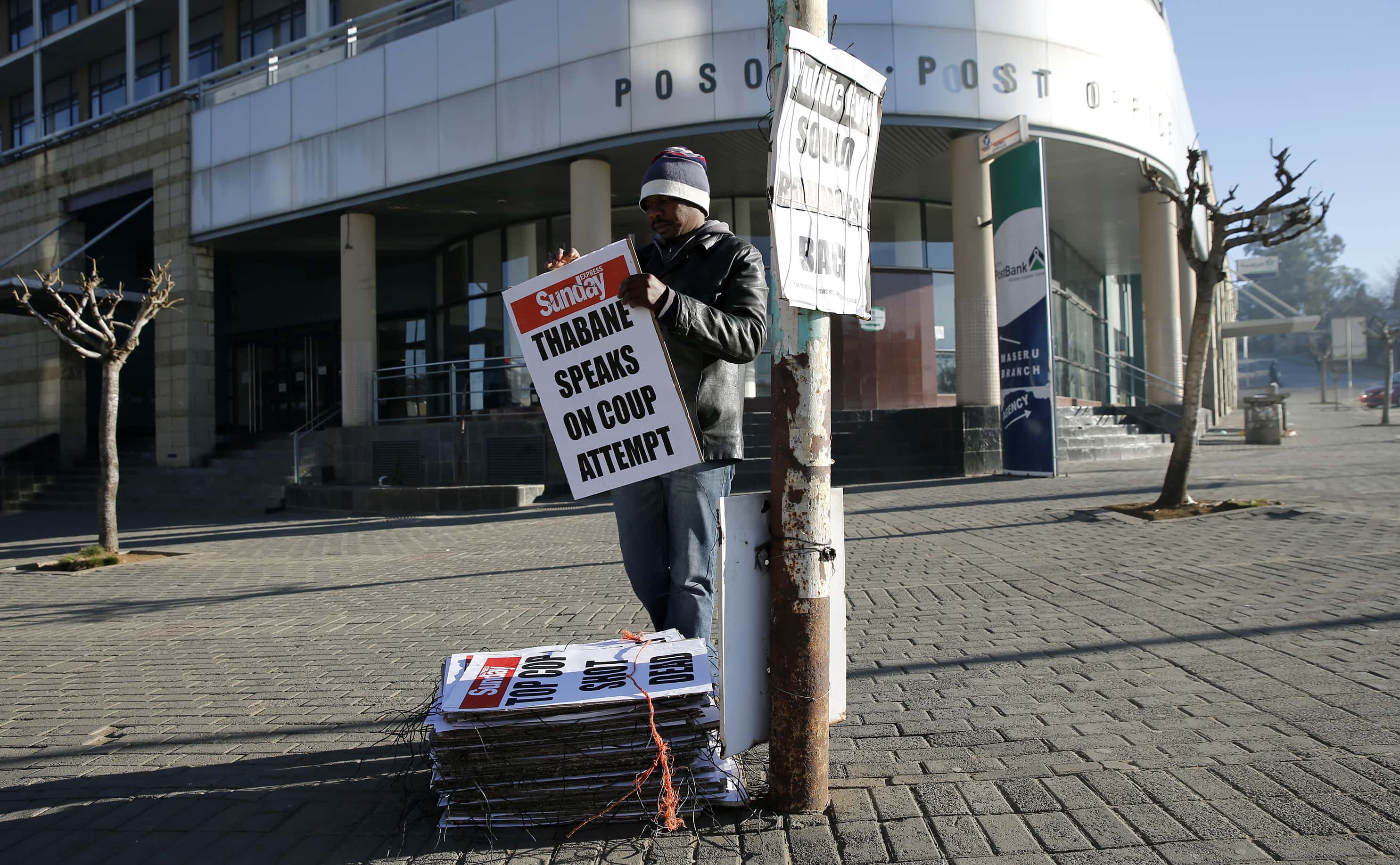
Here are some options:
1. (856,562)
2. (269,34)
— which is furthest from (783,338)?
(269,34)

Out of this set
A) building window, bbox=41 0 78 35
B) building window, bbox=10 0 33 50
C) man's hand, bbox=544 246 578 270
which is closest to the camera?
man's hand, bbox=544 246 578 270

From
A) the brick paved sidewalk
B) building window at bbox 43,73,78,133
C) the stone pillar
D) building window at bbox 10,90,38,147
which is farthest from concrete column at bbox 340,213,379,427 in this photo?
the stone pillar

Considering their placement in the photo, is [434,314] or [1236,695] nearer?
[1236,695]

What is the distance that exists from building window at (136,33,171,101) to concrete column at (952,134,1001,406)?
72.6ft

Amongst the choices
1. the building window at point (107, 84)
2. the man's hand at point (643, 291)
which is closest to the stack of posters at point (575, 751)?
the man's hand at point (643, 291)

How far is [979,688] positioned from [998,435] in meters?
12.4

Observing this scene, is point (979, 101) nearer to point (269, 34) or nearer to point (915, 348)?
point (915, 348)

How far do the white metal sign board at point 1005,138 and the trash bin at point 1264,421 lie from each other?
1218 centimetres

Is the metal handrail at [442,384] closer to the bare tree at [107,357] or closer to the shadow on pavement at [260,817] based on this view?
the bare tree at [107,357]

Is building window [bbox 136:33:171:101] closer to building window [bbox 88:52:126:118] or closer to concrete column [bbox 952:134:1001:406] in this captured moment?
building window [bbox 88:52:126:118]

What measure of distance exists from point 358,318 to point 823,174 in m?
18.1

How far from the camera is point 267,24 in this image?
2369 cm

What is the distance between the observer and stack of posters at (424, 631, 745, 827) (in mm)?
2744

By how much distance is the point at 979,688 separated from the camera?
4039 millimetres
